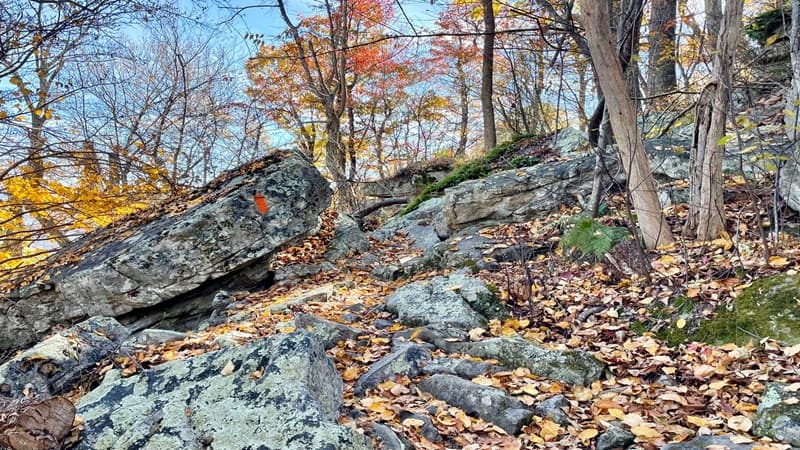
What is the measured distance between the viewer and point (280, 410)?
2.10 meters

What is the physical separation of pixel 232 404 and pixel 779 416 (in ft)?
8.21

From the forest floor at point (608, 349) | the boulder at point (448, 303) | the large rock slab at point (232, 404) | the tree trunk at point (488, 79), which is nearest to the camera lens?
the large rock slab at point (232, 404)

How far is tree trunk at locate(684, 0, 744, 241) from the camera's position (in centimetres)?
412

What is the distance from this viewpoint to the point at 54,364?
2963 millimetres

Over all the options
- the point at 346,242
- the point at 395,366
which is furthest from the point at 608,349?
the point at 346,242

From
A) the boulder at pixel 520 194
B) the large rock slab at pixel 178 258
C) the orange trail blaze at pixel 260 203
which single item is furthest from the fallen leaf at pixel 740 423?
the orange trail blaze at pixel 260 203

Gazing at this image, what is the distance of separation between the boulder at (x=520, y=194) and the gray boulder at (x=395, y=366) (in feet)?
12.9

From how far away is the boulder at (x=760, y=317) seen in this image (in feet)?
9.62

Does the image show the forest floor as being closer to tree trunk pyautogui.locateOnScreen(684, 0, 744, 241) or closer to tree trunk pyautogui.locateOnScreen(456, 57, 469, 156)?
tree trunk pyautogui.locateOnScreen(684, 0, 744, 241)

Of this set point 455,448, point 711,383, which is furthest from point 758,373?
point 455,448

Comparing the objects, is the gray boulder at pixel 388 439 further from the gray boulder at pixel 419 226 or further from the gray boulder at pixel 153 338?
the gray boulder at pixel 419 226

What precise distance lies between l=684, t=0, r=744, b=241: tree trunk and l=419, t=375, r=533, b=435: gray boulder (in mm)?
3052

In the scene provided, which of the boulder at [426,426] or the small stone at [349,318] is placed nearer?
the boulder at [426,426]

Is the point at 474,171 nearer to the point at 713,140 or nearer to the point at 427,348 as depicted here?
the point at 713,140
